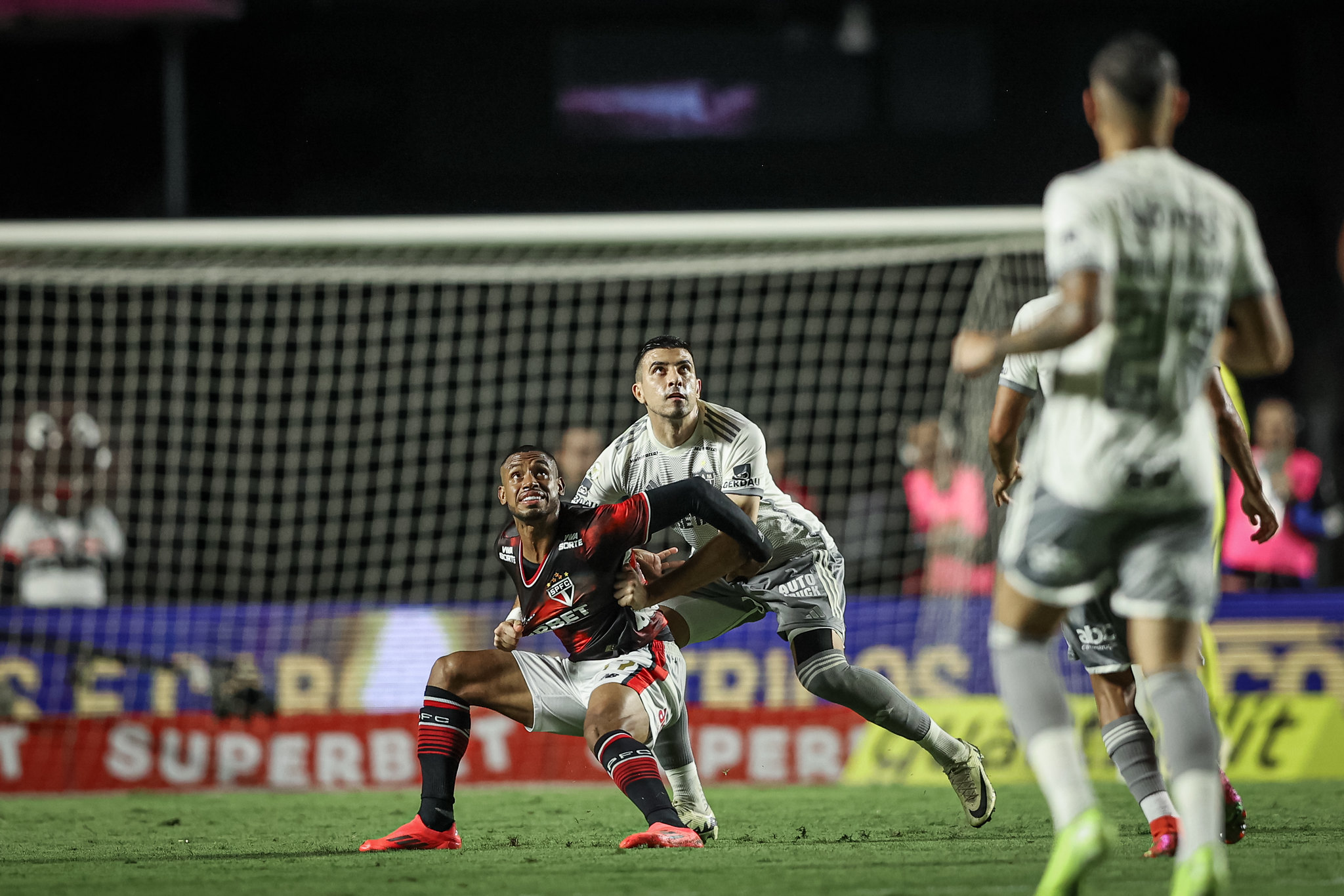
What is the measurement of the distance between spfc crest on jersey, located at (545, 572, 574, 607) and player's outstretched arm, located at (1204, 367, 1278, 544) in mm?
2251

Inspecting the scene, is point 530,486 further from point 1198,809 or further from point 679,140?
point 679,140

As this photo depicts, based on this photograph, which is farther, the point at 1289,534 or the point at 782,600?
the point at 1289,534

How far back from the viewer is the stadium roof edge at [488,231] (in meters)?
9.26

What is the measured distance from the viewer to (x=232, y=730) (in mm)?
9398

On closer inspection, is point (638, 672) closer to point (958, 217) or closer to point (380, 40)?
point (958, 217)

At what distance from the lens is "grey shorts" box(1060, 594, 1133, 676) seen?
17.1ft

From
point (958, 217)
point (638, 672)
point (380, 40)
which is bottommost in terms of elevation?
point (638, 672)

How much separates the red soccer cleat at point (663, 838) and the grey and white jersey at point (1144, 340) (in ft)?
7.35

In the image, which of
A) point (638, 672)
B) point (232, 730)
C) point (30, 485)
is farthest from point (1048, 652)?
point (30, 485)

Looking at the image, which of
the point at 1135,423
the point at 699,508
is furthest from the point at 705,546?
the point at 1135,423

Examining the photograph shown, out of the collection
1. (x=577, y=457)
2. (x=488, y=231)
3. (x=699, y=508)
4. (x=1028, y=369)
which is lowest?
(x=699, y=508)

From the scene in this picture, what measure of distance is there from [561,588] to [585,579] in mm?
93

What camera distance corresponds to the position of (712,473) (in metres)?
6.05

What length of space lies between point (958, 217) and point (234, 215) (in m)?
7.86
